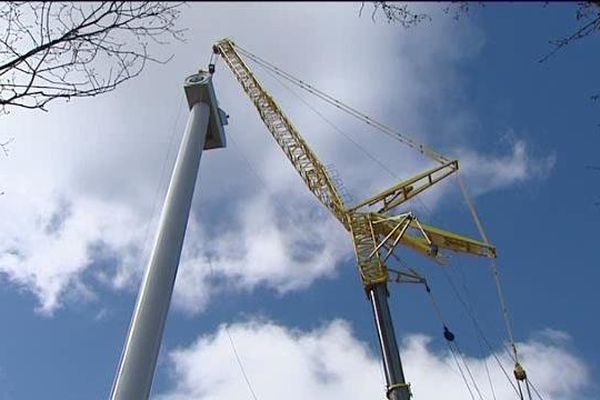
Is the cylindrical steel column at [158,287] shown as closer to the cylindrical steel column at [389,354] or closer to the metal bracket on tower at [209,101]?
the metal bracket on tower at [209,101]

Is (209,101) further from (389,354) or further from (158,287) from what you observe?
(389,354)

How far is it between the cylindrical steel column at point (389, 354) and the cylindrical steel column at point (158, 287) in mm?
14572

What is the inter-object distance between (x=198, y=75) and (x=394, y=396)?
60.7 feet

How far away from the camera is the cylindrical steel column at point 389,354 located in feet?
107

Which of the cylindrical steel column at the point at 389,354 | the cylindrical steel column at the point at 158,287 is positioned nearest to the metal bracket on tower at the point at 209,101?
the cylindrical steel column at the point at 158,287

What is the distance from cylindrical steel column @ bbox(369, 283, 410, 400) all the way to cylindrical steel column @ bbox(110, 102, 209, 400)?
47.8 feet

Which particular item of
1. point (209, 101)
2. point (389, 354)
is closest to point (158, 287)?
point (209, 101)

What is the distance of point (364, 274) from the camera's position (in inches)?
1532

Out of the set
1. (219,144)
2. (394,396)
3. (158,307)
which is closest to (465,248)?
(394,396)

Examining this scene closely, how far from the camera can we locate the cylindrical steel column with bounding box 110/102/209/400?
60.2 ft

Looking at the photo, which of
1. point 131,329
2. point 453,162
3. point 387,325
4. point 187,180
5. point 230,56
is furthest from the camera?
point 230,56

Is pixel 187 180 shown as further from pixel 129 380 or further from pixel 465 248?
pixel 465 248

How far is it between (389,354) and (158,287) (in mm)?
16477

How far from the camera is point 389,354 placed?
33.5m
